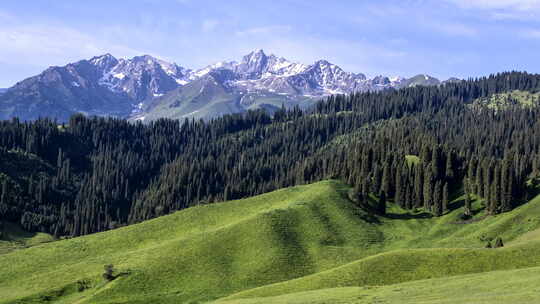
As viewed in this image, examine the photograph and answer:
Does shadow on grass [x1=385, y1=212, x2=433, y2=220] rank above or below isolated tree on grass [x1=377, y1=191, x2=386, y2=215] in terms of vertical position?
below

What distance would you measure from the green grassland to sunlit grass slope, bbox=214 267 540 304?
65cm

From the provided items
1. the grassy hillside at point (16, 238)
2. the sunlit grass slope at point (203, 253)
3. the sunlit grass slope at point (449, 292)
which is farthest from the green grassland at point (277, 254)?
the grassy hillside at point (16, 238)

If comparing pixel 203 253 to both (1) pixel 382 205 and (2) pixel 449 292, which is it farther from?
(2) pixel 449 292

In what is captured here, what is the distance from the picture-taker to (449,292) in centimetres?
5881

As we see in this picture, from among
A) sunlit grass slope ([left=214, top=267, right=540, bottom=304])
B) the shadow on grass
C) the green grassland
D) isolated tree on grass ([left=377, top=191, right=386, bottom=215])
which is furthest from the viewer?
isolated tree on grass ([left=377, top=191, right=386, bottom=215])

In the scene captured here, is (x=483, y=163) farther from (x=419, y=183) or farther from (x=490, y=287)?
(x=490, y=287)

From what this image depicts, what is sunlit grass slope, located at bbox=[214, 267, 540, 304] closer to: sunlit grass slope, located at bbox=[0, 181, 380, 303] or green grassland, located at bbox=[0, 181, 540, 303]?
green grassland, located at bbox=[0, 181, 540, 303]

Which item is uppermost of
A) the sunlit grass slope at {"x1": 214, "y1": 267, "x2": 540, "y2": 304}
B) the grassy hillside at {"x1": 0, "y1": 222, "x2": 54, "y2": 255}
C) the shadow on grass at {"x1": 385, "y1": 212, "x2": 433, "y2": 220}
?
the sunlit grass slope at {"x1": 214, "y1": 267, "x2": 540, "y2": 304}

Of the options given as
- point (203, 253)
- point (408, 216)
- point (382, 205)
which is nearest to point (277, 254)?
point (203, 253)

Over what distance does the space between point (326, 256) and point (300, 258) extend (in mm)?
5932

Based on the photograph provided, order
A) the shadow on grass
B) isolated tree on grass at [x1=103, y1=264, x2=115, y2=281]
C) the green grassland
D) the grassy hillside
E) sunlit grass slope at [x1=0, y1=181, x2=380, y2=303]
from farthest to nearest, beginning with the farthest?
the grassy hillside, the shadow on grass, isolated tree on grass at [x1=103, y1=264, x2=115, y2=281], sunlit grass slope at [x1=0, y1=181, x2=380, y2=303], the green grassland

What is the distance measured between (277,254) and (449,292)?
5738cm

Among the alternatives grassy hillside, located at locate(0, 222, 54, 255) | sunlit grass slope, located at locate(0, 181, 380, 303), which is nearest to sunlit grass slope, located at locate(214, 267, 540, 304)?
sunlit grass slope, located at locate(0, 181, 380, 303)

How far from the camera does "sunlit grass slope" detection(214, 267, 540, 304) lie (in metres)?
50.6
